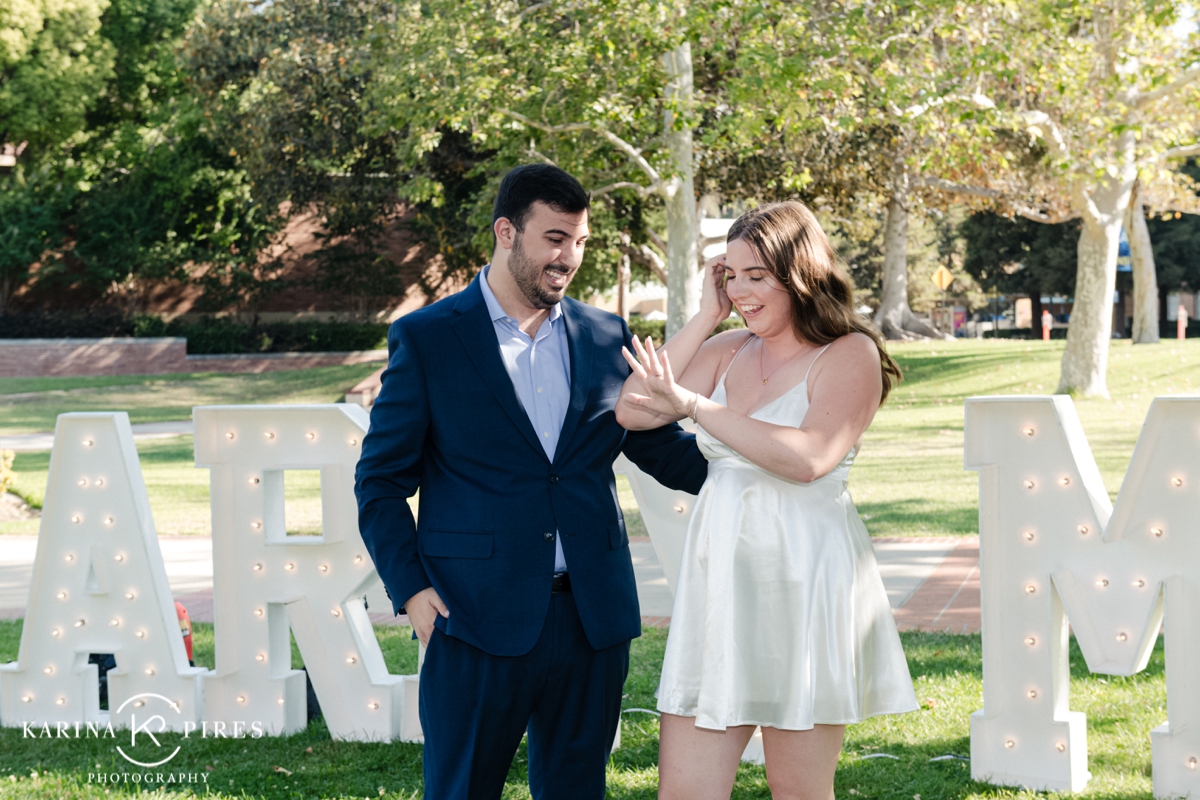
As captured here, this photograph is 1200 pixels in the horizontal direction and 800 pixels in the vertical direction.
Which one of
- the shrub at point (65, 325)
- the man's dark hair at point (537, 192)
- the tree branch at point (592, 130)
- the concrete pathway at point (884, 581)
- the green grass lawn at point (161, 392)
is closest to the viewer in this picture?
the man's dark hair at point (537, 192)

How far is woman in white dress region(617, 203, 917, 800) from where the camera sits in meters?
2.74

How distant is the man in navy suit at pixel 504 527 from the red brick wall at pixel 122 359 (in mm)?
29216

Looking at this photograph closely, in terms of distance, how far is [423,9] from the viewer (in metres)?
17.9

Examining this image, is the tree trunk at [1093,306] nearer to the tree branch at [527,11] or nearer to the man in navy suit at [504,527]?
the tree branch at [527,11]

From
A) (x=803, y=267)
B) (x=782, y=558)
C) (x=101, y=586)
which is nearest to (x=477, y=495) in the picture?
(x=782, y=558)

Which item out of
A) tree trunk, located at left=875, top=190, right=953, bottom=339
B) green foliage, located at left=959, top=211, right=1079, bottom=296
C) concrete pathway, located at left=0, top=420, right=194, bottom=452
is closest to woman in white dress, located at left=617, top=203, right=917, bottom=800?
concrete pathway, located at left=0, top=420, right=194, bottom=452

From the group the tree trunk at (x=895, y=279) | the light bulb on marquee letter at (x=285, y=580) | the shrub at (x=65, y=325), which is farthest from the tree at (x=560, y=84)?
the shrub at (x=65, y=325)

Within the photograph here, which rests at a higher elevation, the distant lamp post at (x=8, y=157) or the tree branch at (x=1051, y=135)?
the distant lamp post at (x=8, y=157)

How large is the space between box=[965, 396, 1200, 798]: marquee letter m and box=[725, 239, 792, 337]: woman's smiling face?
1.35m

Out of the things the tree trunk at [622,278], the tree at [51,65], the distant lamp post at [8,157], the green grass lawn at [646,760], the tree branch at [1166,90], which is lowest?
the green grass lawn at [646,760]

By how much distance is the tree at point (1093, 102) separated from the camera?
49.2ft

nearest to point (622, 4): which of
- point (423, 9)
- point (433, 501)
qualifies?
point (423, 9)

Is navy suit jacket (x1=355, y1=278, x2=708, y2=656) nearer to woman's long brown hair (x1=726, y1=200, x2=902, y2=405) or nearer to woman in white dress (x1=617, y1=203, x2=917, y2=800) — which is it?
woman in white dress (x1=617, y1=203, x2=917, y2=800)

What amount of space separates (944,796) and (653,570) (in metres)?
4.07
